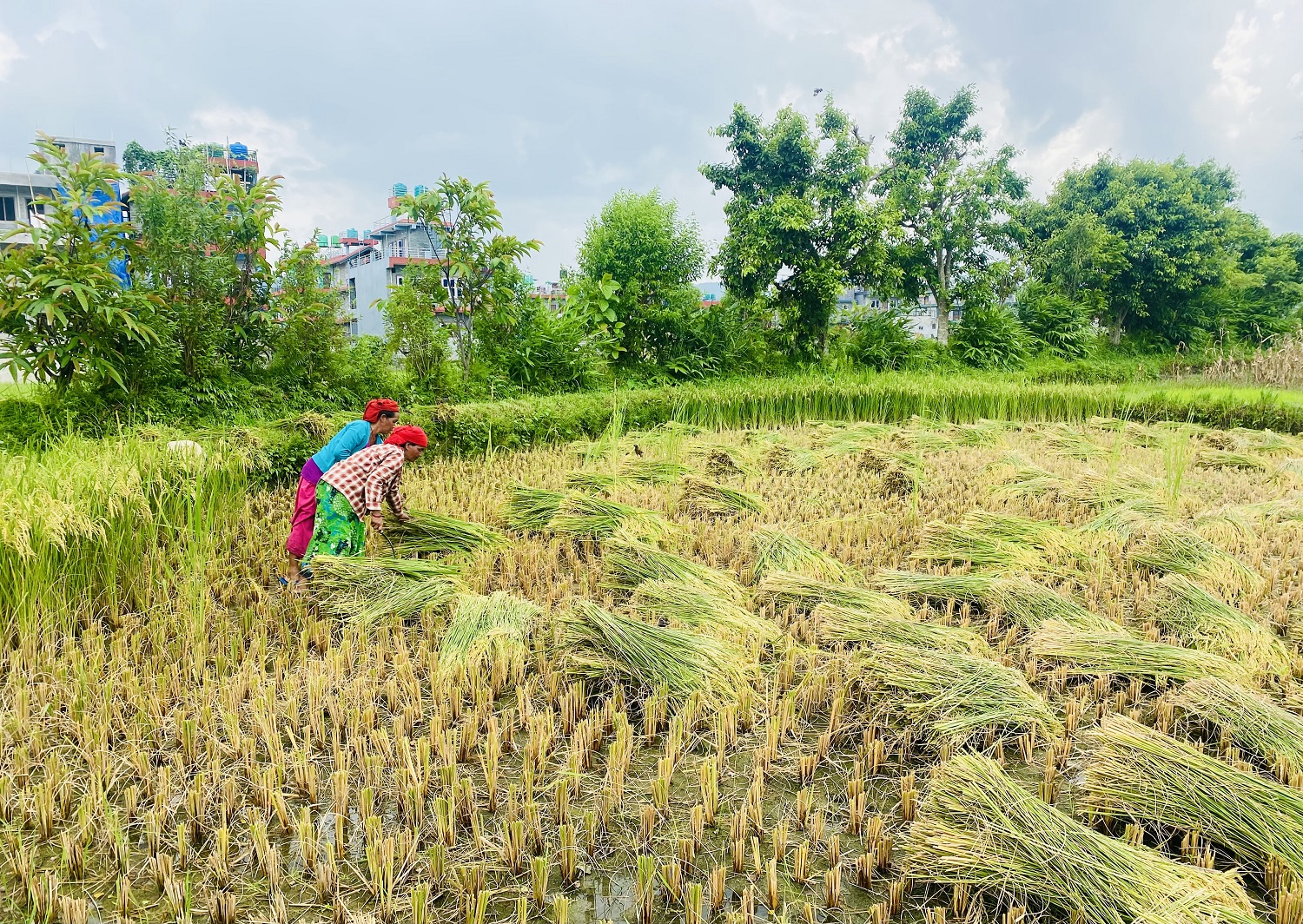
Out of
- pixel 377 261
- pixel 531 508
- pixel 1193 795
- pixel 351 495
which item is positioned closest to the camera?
pixel 1193 795

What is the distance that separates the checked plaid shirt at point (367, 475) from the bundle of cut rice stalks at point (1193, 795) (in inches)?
103

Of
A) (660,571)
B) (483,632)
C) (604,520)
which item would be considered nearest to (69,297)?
(604,520)

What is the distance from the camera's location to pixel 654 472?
5.13 meters

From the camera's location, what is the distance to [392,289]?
7.79 m

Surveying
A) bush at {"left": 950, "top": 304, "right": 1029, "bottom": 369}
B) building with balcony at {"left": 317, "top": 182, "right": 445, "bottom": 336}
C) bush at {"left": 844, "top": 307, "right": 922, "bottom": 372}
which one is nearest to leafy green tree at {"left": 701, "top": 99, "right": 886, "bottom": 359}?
bush at {"left": 844, "top": 307, "right": 922, "bottom": 372}

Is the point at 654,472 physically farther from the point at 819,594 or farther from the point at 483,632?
the point at 483,632

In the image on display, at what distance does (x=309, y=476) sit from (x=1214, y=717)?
3342mm

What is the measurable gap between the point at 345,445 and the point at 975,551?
292cm

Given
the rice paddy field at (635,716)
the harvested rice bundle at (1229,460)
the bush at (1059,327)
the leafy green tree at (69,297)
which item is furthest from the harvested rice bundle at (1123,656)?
the bush at (1059,327)

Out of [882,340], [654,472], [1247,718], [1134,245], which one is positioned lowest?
[1247,718]

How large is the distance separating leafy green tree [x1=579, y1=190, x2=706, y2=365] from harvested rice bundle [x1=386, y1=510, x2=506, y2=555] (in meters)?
7.10

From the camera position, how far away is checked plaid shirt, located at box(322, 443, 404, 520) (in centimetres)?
309

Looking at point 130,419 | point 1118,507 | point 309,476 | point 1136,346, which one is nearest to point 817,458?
point 1118,507

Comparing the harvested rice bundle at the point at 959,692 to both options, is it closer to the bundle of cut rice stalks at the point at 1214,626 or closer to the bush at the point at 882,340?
the bundle of cut rice stalks at the point at 1214,626
